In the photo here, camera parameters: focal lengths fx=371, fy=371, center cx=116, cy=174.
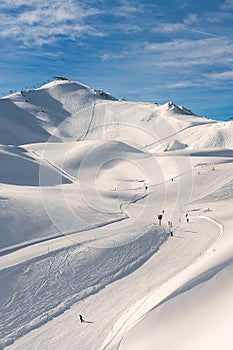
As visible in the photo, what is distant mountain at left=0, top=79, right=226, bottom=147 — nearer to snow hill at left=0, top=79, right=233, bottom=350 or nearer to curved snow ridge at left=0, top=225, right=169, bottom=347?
snow hill at left=0, top=79, right=233, bottom=350

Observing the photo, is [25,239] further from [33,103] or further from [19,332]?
[33,103]

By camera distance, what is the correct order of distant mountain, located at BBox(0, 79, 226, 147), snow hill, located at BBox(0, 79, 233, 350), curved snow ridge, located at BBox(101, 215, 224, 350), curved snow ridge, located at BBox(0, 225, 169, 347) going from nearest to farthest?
1. curved snow ridge, located at BBox(101, 215, 224, 350)
2. snow hill, located at BBox(0, 79, 233, 350)
3. curved snow ridge, located at BBox(0, 225, 169, 347)
4. distant mountain, located at BBox(0, 79, 226, 147)

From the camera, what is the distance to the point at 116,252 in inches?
777

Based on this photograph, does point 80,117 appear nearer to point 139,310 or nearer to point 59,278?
point 59,278

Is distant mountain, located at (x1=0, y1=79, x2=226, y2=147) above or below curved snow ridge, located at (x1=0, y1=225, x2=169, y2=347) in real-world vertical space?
above

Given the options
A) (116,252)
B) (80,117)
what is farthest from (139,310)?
(80,117)

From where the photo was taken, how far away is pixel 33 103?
3839 inches

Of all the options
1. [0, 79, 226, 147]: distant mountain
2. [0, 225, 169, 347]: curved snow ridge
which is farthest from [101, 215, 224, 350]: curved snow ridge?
[0, 79, 226, 147]: distant mountain

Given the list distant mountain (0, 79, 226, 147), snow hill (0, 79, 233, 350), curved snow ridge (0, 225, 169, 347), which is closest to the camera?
snow hill (0, 79, 233, 350)

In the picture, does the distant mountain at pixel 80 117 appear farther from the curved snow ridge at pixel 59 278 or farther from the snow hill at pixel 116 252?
the curved snow ridge at pixel 59 278

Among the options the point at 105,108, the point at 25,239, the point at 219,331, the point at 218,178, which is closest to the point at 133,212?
the point at 25,239

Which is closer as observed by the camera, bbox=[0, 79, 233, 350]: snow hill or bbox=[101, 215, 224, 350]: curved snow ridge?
bbox=[101, 215, 224, 350]: curved snow ridge

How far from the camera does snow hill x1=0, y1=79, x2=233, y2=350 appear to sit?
12.4 metres

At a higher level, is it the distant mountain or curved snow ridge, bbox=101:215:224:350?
the distant mountain
